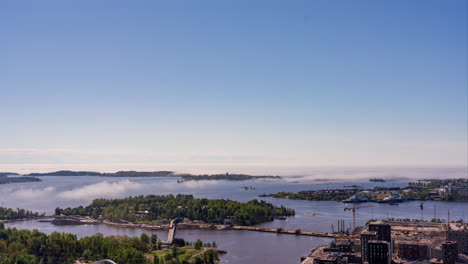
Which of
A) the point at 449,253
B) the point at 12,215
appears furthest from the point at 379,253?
the point at 12,215

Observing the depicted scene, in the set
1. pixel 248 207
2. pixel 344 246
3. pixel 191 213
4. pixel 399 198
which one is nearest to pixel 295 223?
pixel 248 207

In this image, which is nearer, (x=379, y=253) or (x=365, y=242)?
(x=379, y=253)

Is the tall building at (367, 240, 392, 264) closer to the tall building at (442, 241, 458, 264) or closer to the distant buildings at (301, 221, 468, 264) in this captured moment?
the distant buildings at (301, 221, 468, 264)

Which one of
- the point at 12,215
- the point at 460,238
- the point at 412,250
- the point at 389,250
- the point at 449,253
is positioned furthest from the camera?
the point at 12,215

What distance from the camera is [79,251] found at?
14688mm

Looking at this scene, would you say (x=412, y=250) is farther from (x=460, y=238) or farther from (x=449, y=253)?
(x=460, y=238)

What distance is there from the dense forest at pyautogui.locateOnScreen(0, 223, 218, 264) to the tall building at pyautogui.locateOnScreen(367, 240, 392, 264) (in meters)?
4.92

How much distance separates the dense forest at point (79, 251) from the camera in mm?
12805

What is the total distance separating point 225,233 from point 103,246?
25.5ft

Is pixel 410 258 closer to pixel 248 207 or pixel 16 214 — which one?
pixel 248 207

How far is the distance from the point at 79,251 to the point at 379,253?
32.7ft

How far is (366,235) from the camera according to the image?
13.3m

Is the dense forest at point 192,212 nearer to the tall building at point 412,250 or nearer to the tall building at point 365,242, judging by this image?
the tall building at point 412,250

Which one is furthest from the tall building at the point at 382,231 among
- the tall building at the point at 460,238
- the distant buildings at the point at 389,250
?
the tall building at the point at 460,238
